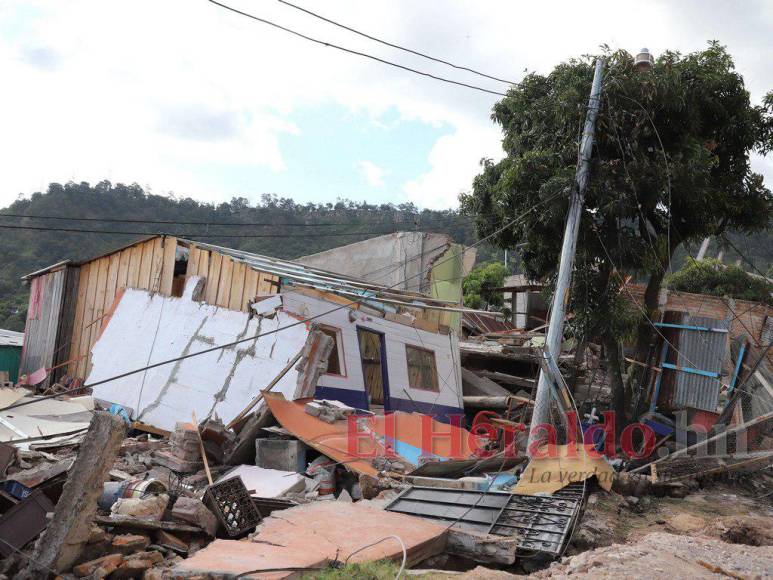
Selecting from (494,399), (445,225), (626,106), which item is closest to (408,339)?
(494,399)

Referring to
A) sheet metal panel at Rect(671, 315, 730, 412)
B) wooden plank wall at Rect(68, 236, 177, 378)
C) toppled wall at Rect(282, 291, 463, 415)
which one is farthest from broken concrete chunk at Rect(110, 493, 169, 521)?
sheet metal panel at Rect(671, 315, 730, 412)

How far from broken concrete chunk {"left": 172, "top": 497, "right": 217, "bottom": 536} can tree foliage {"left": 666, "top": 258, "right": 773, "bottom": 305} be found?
63.0ft

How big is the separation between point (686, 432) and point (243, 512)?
9.43 metres

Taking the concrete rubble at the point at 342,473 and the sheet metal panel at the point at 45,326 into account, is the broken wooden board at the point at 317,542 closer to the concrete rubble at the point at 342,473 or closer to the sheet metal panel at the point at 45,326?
the concrete rubble at the point at 342,473

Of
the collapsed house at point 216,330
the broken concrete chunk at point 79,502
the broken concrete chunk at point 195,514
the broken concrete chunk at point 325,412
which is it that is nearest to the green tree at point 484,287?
the collapsed house at point 216,330

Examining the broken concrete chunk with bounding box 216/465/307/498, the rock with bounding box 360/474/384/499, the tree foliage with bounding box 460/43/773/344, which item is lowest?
the broken concrete chunk with bounding box 216/465/307/498

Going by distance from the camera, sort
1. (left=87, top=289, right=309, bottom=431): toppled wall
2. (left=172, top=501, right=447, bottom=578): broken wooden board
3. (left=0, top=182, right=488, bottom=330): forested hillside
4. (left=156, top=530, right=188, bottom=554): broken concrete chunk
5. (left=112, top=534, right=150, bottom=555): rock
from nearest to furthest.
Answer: (left=172, top=501, right=447, bottom=578): broken wooden board → (left=112, top=534, right=150, bottom=555): rock → (left=156, top=530, right=188, bottom=554): broken concrete chunk → (left=87, top=289, right=309, bottom=431): toppled wall → (left=0, top=182, right=488, bottom=330): forested hillside

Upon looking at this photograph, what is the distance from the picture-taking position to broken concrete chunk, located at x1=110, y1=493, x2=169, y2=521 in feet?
19.6

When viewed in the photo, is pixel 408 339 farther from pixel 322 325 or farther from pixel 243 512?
pixel 243 512

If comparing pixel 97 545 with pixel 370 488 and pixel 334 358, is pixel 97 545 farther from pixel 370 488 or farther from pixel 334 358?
pixel 334 358

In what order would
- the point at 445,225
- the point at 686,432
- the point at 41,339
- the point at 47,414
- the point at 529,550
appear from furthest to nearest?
the point at 445,225, the point at 41,339, the point at 686,432, the point at 47,414, the point at 529,550

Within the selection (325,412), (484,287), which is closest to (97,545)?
(325,412)

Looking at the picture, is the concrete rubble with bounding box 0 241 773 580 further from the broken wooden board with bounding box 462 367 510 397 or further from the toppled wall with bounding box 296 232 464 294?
the toppled wall with bounding box 296 232 464 294

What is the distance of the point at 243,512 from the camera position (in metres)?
6.35
